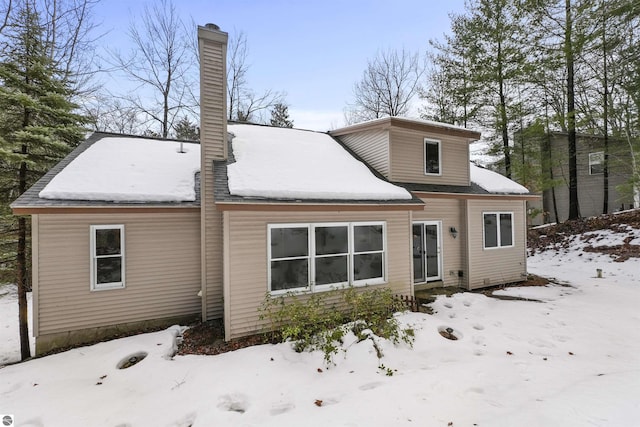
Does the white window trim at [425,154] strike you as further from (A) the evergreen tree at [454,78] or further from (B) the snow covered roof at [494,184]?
(A) the evergreen tree at [454,78]

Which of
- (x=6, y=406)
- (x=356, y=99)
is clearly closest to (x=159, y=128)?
(x=356, y=99)

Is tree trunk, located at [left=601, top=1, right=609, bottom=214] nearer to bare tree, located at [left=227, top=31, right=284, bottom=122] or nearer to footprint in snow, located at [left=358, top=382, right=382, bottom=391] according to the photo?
footprint in snow, located at [left=358, top=382, right=382, bottom=391]

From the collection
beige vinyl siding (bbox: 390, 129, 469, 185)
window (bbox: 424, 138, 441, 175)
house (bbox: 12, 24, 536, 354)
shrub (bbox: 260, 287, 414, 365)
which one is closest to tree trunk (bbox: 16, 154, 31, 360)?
house (bbox: 12, 24, 536, 354)

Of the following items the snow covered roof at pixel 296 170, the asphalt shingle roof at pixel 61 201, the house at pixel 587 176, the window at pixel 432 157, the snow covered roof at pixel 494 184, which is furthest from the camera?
the house at pixel 587 176

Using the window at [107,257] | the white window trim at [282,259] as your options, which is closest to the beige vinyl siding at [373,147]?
the white window trim at [282,259]

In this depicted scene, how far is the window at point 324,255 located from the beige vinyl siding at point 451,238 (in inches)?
115

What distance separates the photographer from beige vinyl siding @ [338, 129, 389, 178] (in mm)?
9641

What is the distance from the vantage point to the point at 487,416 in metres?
3.89

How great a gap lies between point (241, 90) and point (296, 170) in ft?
49.4

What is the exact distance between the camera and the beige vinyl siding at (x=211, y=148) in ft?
24.4

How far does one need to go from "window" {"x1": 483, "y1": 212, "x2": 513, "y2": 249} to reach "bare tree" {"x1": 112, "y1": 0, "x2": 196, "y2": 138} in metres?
17.4

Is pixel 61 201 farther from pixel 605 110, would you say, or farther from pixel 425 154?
pixel 605 110

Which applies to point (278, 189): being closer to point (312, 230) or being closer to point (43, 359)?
point (312, 230)

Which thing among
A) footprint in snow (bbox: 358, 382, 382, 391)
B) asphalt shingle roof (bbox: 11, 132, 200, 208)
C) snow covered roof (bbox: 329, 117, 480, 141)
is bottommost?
footprint in snow (bbox: 358, 382, 382, 391)
